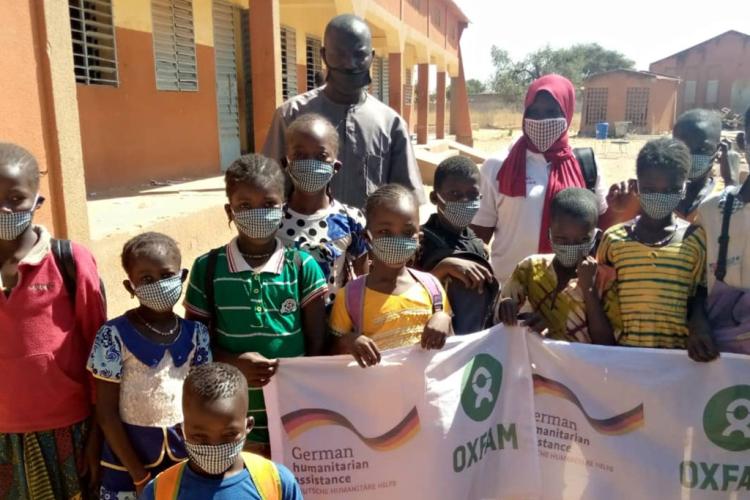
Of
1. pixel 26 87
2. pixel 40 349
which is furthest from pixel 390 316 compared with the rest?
pixel 26 87

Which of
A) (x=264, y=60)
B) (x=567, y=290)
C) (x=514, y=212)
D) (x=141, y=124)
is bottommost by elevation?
(x=567, y=290)

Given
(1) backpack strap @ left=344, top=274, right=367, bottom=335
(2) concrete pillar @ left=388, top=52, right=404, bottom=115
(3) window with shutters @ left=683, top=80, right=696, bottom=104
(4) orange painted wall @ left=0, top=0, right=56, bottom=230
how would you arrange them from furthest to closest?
(3) window with shutters @ left=683, top=80, right=696, bottom=104 < (2) concrete pillar @ left=388, top=52, right=404, bottom=115 < (4) orange painted wall @ left=0, top=0, right=56, bottom=230 < (1) backpack strap @ left=344, top=274, right=367, bottom=335

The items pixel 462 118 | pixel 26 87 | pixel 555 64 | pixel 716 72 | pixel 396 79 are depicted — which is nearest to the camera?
pixel 26 87

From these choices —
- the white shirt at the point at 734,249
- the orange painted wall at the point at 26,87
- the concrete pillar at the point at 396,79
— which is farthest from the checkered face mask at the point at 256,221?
the concrete pillar at the point at 396,79

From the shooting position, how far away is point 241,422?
5.63 ft

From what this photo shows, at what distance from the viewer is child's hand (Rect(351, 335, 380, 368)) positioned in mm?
2195

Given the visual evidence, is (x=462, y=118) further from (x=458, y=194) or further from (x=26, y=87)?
(x=458, y=194)

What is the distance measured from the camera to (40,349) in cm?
212

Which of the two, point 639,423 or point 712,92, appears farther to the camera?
point 712,92

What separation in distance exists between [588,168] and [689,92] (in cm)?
4620

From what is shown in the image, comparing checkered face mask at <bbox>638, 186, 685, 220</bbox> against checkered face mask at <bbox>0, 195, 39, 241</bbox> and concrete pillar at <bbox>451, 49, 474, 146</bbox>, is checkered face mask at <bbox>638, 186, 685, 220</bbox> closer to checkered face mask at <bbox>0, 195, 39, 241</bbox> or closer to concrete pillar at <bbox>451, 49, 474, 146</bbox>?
checkered face mask at <bbox>0, 195, 39, 241</bbox>

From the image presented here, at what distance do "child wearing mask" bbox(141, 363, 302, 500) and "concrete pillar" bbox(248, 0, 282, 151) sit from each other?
641 cm

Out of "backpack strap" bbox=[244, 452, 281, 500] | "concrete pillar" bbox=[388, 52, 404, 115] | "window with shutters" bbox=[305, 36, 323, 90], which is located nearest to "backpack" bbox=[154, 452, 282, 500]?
"backpack strap" bbox=[244, 452, 281, 500]

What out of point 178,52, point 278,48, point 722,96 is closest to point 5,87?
point 278,48
